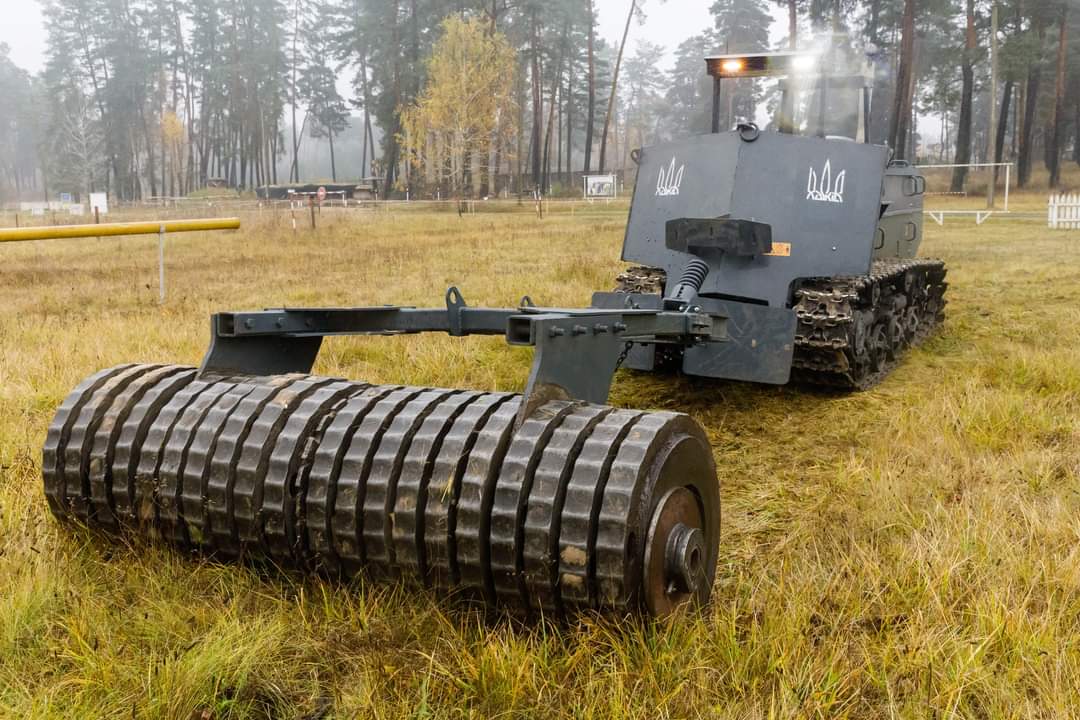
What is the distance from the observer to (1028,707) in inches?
90.5

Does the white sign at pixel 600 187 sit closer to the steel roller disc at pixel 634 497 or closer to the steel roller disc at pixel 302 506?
the steel roller disc at pixel 302 506

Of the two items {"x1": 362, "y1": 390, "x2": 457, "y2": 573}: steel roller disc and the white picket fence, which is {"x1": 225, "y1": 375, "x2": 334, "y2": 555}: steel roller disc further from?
the white picket fence

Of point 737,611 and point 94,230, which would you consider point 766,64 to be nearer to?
point 94,230

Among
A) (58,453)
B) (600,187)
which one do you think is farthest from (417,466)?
(600,187)

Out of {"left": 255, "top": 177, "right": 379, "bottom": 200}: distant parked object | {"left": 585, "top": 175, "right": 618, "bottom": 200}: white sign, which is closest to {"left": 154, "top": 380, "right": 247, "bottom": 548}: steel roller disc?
{"left": 585, "top": 175, "right": 618, "bottom": 200}: white sign

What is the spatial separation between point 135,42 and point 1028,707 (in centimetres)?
6908

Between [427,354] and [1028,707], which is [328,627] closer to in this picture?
[1028,707]

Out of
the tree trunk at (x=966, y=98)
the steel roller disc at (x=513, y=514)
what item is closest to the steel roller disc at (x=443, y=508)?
the steel roller disc at (x=513, y=514)

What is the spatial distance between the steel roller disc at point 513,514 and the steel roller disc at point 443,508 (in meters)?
0.11

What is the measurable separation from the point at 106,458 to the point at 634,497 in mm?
1784

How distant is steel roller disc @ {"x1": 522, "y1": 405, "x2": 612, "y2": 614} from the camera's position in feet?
8.09

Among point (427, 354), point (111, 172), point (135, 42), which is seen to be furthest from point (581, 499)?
point (111, 172)

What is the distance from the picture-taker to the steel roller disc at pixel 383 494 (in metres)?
2.67

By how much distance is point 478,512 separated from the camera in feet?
8.30
